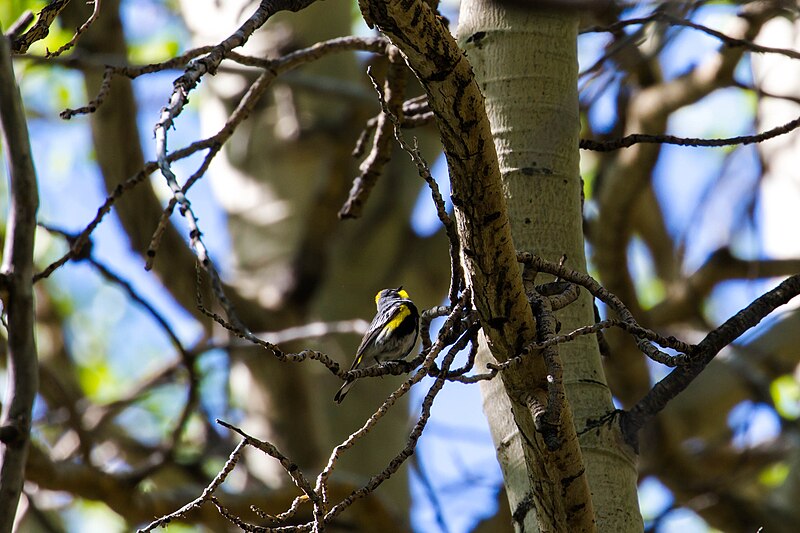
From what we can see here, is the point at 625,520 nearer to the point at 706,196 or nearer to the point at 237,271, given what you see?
the point at 706,196

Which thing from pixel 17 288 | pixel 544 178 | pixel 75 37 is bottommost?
pixel 17 288

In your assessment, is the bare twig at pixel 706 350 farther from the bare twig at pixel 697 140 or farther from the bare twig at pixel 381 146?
the bare twig at pixel 381 146

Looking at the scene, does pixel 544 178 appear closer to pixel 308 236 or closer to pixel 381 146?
pixel 381 146

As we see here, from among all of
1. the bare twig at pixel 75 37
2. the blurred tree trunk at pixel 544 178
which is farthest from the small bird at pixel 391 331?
the bare twig at pixel 75 37

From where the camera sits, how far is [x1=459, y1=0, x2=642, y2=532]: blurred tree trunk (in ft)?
6.45

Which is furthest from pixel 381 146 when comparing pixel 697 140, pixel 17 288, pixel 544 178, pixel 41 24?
pixel 17 288

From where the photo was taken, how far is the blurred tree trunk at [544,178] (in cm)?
197

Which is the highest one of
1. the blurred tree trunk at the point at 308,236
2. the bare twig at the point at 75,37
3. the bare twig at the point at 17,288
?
the blurred tree trunk at the point at 308,236

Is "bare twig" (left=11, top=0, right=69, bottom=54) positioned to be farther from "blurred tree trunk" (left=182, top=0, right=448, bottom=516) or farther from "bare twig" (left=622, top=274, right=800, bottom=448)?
"blurred tree trunk" (left=182, top=0, right=448, bottom=516)

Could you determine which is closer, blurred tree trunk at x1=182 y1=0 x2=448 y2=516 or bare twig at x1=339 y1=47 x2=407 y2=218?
bare twig at x1=339 y1=47 x2=407 y2=218

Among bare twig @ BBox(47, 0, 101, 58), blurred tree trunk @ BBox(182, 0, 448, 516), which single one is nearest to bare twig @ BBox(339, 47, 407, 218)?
bare twig @ BBox(47, 0, 101, 58)

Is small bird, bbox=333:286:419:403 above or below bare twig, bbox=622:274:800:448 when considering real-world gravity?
above

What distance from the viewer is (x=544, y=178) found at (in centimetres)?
209

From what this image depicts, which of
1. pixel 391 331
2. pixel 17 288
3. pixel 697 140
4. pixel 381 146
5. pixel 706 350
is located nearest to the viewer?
pixel 17 288
